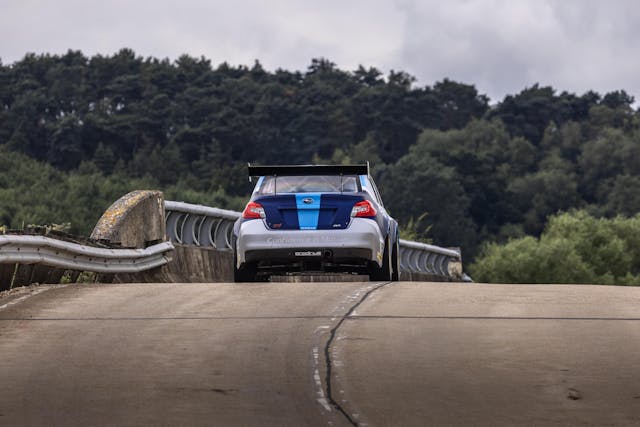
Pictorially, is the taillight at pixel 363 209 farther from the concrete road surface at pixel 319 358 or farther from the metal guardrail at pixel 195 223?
the metal guardrail at pixel 195 223

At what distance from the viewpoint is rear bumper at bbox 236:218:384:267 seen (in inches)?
671

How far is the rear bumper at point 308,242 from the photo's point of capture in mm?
17031

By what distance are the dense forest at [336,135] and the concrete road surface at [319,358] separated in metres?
99.9

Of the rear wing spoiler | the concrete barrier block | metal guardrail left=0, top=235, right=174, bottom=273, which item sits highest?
the rear wing spoiler

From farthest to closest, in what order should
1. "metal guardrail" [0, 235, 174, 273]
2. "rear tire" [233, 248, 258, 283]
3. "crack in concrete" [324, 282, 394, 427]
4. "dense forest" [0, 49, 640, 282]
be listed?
1. "dense forest" [0, 49, 640, 282]
2. "rear tire" [233, 248, 258, 283]
3. "metal guardrail" [0, 235, 174, 273]
4. "crack in concrete" [324, 282, 394, 427]

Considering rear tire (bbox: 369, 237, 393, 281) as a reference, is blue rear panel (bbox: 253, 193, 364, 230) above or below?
A: above

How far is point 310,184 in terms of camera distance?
57.2 ft

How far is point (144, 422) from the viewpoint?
8.61 metres

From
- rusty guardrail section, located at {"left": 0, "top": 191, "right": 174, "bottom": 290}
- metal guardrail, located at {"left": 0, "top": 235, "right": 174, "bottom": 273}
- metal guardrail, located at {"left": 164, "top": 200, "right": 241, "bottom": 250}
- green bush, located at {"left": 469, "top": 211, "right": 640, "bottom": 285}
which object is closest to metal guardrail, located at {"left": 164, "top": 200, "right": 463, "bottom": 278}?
metal guardrail, located at {"left": 164, "top": 200, "right": 241, "bottom": 250}

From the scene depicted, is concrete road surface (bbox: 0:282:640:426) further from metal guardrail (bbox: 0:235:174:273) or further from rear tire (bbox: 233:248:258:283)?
rear tire (bbox: 233:248:258:283)

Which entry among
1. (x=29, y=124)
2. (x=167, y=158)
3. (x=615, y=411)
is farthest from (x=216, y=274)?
(x=29, y=124)

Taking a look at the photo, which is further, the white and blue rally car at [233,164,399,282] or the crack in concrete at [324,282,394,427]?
the white and blue rally car at [233,164,399,282]

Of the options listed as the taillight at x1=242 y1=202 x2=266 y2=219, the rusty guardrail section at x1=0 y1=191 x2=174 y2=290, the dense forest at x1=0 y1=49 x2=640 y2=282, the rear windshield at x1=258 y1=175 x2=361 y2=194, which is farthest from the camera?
the dense forest at x1=0 y1=49 x2=640 y2=282

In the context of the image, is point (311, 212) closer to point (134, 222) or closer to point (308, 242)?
point (308, 242)
